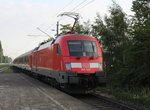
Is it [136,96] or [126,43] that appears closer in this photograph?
[136,96]

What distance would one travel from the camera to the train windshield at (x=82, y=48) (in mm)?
12323

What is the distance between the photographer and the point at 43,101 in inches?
380

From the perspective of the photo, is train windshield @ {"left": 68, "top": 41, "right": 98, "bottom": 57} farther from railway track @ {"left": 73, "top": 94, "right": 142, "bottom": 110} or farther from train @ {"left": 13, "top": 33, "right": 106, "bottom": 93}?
railway track @ {"left": 73, "top": 94, "right": 142, "bottom": 110}

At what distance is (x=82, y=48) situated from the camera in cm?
1255

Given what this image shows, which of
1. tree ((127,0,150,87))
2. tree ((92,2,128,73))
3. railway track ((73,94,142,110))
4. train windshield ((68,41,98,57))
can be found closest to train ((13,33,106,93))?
train windshield ((68,41,98,57))

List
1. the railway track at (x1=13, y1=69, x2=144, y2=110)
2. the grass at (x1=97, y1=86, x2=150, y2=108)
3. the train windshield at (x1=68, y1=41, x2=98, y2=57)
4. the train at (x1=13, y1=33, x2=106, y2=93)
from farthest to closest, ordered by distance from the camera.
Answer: the train windshield at (x1=68, y1=41, x2=98, y2=57) → the train at (x1=13, y1=33, x2=106, y2=93) → the grass at (x1=97, y1=86, x2=150, y2=108) → the railway track at (x1=13, y1=69, x2=144, y2=110)

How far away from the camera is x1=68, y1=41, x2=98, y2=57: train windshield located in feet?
40.4

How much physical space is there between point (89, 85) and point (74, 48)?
2045 mm

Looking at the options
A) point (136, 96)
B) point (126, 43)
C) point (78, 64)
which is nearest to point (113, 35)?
point (126, 43)

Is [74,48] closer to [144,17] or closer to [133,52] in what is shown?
[133,52]

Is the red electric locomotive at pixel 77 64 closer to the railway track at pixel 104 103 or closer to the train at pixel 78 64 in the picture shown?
the train at pixel 78 64

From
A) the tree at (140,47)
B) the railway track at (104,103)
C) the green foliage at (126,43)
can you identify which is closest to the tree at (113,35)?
the green foliage at (126,43)

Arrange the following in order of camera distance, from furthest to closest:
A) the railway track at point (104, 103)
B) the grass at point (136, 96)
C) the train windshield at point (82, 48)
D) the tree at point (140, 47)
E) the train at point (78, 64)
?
1. the train windshield at point (82, 48)
2. the train at point (78, 64)
3. the tree at point (140, 47)
4. the grass at point (136, 96)
5. the railway track at point (104, 103)

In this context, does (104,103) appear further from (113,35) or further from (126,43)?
(113,35)
